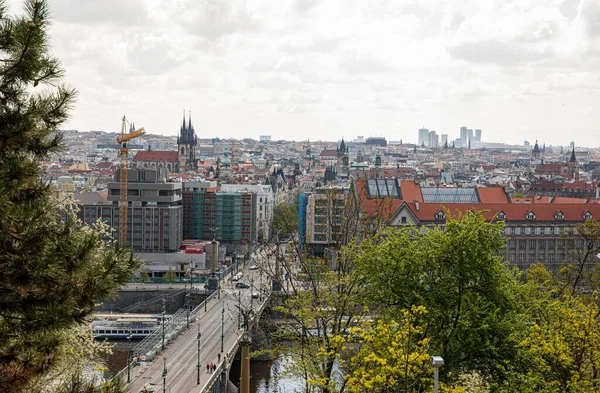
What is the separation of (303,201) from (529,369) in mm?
79359

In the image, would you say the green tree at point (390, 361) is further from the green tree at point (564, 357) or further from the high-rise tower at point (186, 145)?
the high-rise tower at point (186, 145)

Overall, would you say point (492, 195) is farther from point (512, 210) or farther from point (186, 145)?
point (186, 145)

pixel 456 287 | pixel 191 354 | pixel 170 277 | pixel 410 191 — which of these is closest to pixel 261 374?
pixel 191 354

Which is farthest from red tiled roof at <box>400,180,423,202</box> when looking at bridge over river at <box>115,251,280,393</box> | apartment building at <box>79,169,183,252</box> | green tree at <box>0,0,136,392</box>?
green tree at <box>0,0,136,392</box>

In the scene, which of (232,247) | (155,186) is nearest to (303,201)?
(232,247)

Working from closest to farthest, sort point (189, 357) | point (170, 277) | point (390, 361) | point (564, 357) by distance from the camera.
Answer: point (390, 361), point (564, 357), point (189, 357), point (170, 277)

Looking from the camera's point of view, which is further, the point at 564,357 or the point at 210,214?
the point at 210,214

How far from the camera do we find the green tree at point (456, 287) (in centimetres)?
2342

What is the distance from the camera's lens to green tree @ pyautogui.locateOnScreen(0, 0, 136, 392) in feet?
33.6

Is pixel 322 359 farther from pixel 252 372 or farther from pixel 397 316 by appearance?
pixel 252 372

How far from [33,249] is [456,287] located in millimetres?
16785

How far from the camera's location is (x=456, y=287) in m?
24.9

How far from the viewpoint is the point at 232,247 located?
9812 centimetres

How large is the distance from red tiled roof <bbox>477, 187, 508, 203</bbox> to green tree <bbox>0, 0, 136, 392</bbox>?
72747 mm
